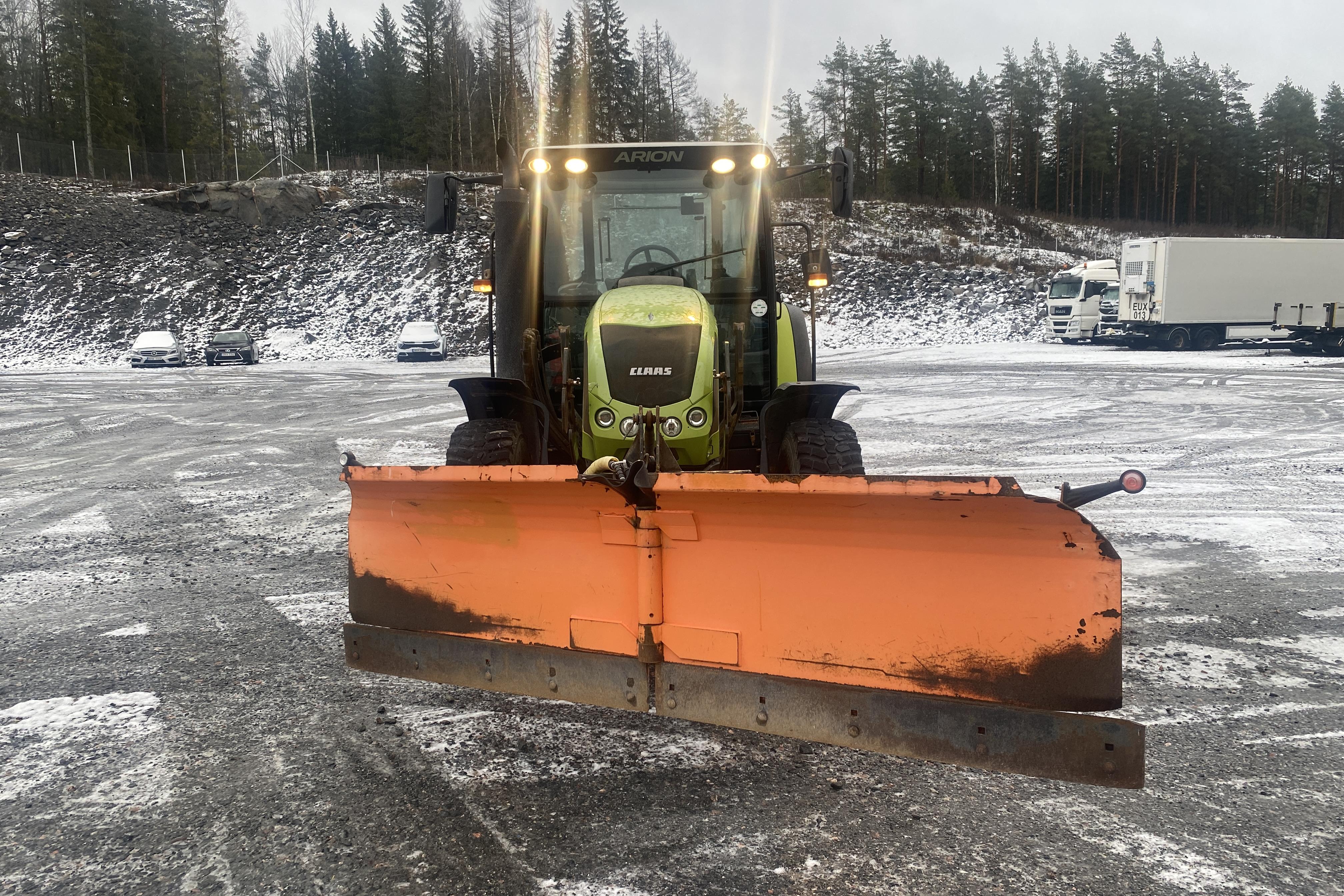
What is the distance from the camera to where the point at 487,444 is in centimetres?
459

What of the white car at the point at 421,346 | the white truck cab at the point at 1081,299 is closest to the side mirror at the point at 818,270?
the white car at the point at 421,346

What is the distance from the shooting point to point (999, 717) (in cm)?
261

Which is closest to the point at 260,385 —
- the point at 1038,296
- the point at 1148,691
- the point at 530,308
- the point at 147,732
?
the point at 530,308

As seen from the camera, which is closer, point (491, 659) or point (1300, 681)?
point (491, 659)

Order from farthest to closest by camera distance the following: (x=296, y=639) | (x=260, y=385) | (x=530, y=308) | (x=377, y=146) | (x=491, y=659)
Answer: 1. (x=377, y=146)
2. (x=260, y=385)
3. (x=530, y=308)
4. (x=296, y=639)
5. (x=491, y=659)

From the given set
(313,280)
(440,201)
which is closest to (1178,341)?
(440,201)

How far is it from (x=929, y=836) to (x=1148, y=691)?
4.93ft

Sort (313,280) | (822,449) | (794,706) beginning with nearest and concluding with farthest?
(794,706) → (822,449) → (313,280)

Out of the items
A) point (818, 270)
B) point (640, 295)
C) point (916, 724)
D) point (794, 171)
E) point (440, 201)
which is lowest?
point (916, 724)

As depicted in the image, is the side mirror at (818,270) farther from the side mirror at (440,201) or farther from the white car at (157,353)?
the white car at (157,353)

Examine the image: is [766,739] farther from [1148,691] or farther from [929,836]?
[1148,691]

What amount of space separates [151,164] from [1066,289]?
41.6 metres

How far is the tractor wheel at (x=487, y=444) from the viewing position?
4.56 meters

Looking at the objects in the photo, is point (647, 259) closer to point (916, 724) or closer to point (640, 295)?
point (640, 295)
